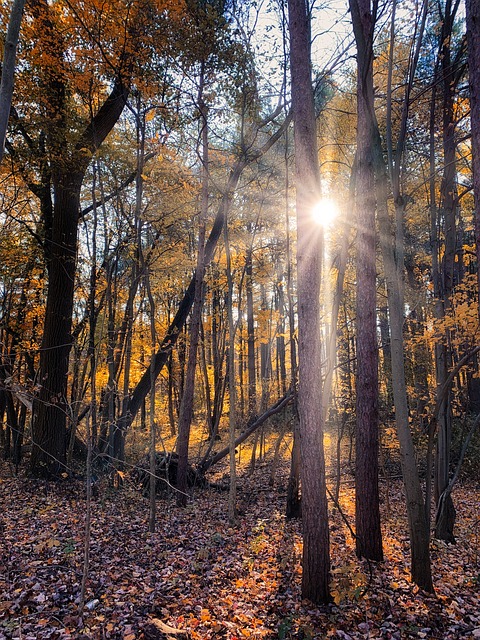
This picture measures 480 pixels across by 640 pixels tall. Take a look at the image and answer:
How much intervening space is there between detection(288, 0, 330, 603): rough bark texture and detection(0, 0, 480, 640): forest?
0.02 metres

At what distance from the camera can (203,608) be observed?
Result: 13.4ft

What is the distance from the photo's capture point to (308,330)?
4449 millimetres

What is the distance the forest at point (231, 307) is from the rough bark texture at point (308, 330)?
0.08 feet

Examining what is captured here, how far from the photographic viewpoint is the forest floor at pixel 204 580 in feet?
12.1

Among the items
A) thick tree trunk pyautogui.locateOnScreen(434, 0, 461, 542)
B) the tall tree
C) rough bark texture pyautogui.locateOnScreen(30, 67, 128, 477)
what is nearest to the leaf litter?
the tall tree

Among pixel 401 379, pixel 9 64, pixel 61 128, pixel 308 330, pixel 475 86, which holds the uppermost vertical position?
pixel 61 128

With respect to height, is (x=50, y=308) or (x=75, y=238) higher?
(x=75, y=238)

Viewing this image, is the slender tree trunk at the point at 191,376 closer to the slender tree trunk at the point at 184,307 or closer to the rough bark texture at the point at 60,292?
the slender tree trunk at the point at 184,307

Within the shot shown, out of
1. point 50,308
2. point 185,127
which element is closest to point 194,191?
point 185,127

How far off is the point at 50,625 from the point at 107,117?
32.2 feet

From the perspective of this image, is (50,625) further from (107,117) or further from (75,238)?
(107,117)

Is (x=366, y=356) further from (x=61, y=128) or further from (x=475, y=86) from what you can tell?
(x=61, y=128)

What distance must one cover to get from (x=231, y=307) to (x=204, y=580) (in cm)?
465

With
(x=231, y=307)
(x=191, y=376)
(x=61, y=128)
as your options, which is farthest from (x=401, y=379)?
(x=61, y=128)
